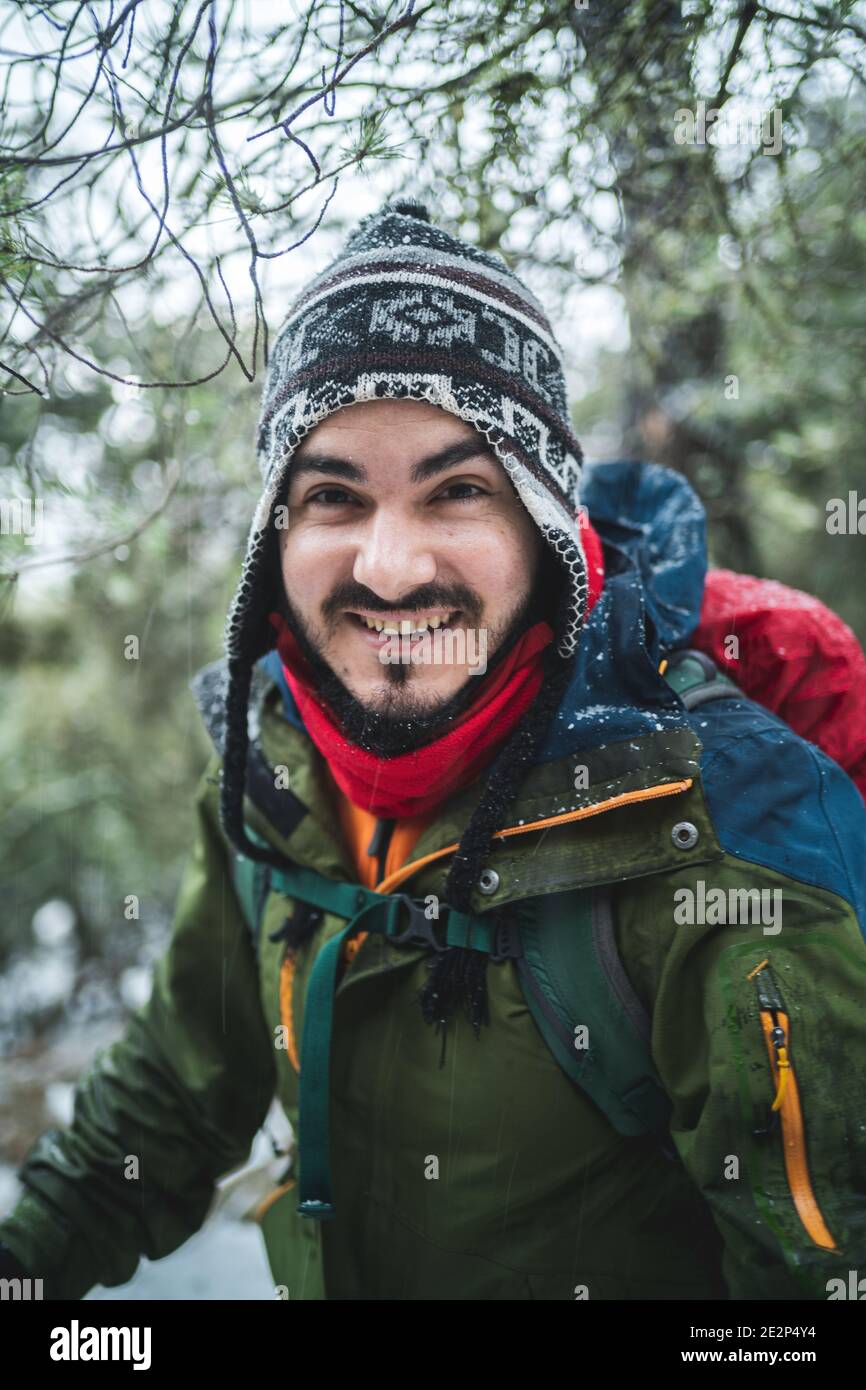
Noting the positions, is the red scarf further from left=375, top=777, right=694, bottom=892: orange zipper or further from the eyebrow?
the eyebrow

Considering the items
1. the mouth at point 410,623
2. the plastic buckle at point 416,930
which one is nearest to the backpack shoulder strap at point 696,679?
the mouth at point 410,623

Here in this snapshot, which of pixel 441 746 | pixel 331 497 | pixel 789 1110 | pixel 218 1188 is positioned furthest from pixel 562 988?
pixel 218 1188

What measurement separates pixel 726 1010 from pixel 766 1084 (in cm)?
14

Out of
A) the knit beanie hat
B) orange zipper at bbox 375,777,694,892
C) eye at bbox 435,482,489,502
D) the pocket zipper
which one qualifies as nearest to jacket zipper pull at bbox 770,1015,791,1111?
the pocket zipper

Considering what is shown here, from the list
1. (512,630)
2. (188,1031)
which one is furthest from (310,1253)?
(512,630)

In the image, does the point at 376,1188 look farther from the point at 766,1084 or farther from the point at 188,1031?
the point at 766,1084

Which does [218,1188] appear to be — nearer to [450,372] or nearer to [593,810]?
[593,810]

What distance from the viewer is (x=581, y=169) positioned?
8.23 ft

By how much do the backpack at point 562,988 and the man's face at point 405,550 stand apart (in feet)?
1.57

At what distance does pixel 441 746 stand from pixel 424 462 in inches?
25.9

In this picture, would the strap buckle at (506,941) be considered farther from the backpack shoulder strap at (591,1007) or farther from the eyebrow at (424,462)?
the eyebrow at (424,462)

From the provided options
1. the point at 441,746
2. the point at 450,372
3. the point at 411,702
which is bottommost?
the point at 441,746

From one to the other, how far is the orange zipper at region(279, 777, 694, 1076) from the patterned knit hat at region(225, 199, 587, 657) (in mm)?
448

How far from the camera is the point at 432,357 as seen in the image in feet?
6.33
